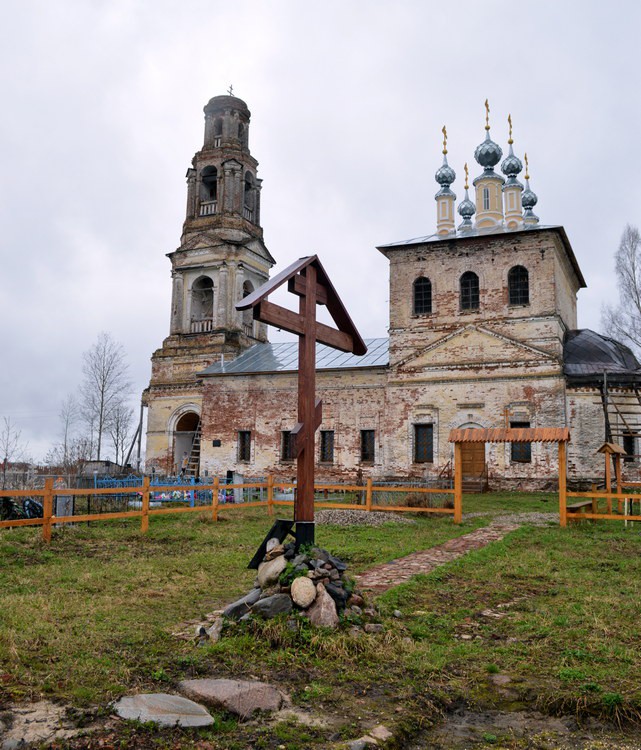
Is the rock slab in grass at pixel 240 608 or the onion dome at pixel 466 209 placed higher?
the onion dome at pixel 466 209

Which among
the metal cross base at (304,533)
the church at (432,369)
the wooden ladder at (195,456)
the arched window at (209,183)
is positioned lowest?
the metal cross base at (304,533)

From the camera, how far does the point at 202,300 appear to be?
3431cm

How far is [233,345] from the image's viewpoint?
3189 centimetres

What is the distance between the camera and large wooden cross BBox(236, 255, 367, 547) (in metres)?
6.43

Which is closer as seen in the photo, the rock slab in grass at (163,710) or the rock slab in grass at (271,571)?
the rock slab in grass at (163,710)

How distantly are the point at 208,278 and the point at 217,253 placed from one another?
1648 millimetres

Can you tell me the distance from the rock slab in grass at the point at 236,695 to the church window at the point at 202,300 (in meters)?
29.8

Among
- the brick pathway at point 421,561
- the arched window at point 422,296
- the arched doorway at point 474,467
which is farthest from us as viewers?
the arched window at point 422,296

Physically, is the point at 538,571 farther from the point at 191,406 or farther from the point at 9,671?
the point at 191,406

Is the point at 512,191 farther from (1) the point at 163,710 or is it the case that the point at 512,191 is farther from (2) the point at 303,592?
(1) the point at 163,710

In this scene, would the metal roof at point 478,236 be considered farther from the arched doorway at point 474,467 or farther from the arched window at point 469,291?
the arched doorway at point 474,467

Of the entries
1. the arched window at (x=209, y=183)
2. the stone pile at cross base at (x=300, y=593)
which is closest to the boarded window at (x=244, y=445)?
the arched window at (x=209, y=183)

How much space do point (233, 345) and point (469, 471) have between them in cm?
1303

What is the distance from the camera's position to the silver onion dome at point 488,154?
92.1 ft
